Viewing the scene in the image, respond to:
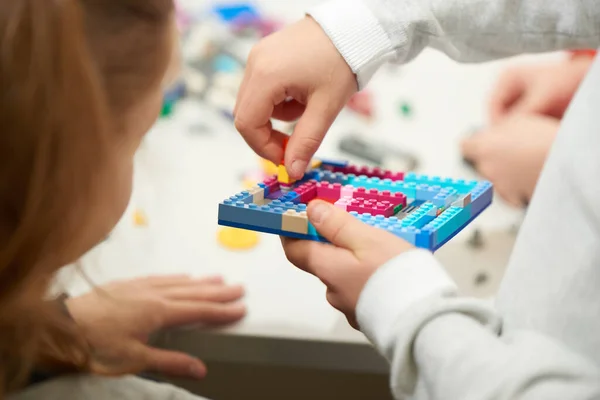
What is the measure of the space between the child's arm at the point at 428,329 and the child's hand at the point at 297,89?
0.09 meters

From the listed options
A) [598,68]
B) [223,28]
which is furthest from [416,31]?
[223,28]

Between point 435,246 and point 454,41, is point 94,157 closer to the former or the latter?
point 435,246

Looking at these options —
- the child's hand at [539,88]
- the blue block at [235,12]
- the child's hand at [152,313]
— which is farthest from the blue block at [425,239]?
the blue block at [235,12]

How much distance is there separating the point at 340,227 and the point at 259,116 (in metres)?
0.14

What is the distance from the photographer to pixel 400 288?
0.44 m

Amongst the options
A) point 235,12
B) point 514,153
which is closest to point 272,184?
point 514,153

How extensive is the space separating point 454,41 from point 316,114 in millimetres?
152

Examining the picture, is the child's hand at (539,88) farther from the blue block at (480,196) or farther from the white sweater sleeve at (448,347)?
the white sweater sleeve at (448,347)

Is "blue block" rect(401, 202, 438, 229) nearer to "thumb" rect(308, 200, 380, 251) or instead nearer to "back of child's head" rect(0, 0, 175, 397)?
"thumb" rect(308, 200, 380, 251)

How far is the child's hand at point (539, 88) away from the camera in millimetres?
852

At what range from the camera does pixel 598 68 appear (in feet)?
1.67

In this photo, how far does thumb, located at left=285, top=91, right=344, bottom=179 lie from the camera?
0.54 meters

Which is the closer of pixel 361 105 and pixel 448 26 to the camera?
pixel 448 26

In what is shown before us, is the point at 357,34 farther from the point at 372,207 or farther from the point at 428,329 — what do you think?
the point at 428,329
